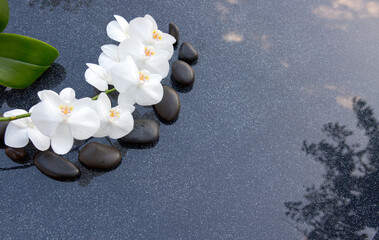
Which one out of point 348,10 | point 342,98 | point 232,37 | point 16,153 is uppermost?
point 348,10

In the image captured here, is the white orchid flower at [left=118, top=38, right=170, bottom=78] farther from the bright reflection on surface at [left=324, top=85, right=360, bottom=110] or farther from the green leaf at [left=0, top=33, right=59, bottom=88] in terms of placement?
the bright reflection on surface at [left=324, top=85, right=360, bottom=110]

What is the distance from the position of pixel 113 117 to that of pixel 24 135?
0.12 meters

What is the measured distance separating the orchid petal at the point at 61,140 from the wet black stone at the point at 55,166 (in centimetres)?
8

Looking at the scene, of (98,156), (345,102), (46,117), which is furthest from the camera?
(345,102)

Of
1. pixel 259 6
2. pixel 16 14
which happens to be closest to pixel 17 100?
pixel 16 14

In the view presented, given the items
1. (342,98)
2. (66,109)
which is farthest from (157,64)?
(342,98)

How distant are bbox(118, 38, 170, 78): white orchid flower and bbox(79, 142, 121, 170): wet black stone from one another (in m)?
0.13

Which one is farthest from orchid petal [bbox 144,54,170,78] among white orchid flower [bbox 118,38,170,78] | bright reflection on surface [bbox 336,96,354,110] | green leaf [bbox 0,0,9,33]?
bright reflection on surface [bbox 336,96,354,110]

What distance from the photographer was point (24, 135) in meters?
0.47

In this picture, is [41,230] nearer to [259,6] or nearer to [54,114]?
[54,114]

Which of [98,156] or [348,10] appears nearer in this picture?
[98,156]

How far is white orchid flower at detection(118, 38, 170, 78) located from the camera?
44cm

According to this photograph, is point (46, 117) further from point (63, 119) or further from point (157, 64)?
point (157, 64)

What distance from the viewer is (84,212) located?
497mm
